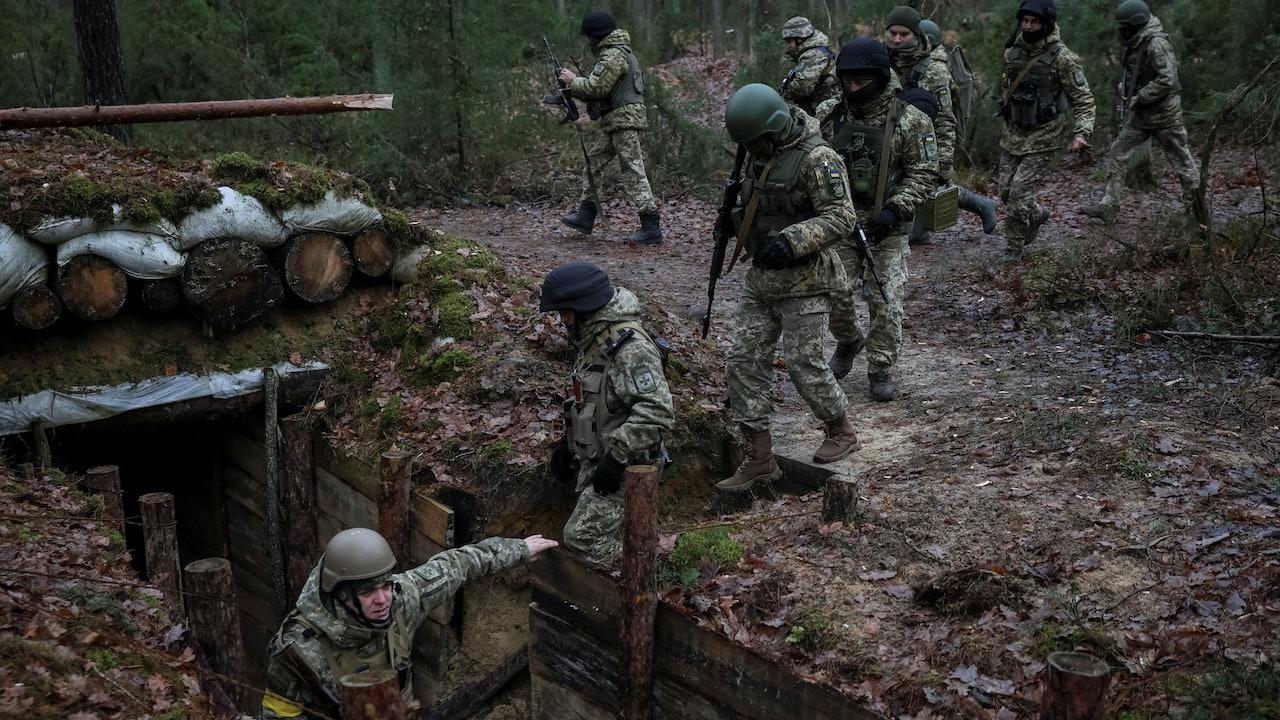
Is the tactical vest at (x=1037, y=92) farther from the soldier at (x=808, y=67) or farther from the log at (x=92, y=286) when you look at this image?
the log at (x=92, y=286)

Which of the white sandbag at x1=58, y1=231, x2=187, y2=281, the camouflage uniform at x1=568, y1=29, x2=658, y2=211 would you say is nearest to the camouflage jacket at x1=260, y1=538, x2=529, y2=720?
the white sandbag at x1=58, y1=231, x2=187, y2=281

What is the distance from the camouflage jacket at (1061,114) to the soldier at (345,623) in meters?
8.05

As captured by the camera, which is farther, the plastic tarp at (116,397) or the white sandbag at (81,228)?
the plastic tarp at (116,397)

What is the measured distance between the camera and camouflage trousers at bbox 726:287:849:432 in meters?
6.46

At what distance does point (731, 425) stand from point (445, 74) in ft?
25.9

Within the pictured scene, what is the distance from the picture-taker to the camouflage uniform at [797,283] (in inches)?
245

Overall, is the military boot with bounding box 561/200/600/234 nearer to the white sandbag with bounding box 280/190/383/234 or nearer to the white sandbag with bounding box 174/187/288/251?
the white sandbag with bounding box 280/190/383/234

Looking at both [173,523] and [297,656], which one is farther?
[173,523]

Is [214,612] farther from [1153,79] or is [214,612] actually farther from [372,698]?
[1153,79]

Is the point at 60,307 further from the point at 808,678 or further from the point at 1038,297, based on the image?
the point at 1038,297

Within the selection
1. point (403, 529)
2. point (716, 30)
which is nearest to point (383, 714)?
point (403, 529)

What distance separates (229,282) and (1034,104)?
788 centimetres

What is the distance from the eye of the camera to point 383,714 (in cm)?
340

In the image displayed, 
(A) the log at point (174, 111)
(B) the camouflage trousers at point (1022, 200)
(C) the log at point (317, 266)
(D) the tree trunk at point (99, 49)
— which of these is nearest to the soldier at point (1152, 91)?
(B) the camouflage trousers at point (1022, 200)
